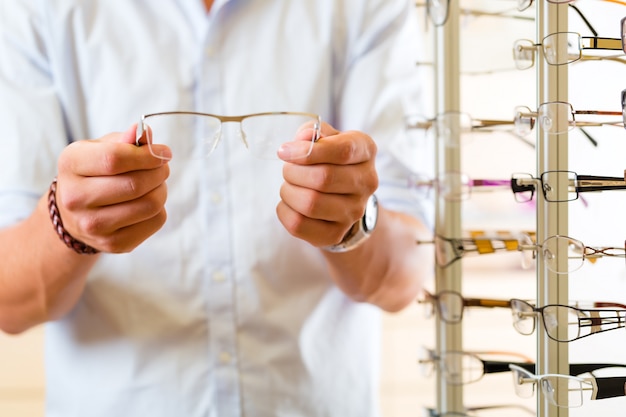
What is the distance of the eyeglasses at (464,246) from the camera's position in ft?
2.95

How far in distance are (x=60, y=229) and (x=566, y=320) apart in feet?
1.66

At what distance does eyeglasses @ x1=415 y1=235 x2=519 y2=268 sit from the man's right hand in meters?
0.38

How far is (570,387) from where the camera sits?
2.31ft

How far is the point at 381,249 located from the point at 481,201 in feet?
0.63

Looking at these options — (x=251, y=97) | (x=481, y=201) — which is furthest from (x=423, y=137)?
(x=251, y=97)

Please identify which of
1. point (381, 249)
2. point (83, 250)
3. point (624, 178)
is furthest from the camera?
point (381, 249)

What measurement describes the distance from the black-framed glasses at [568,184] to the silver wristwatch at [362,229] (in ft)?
0.55

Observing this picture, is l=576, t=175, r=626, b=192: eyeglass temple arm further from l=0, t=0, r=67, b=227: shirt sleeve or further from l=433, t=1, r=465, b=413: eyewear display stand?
l=0, t=0, r=67, b=227: shirt sleeve

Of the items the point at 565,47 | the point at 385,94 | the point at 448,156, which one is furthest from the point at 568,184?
the point at 385,94

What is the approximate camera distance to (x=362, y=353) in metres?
1.16

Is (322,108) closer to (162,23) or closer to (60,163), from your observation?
(162,23)

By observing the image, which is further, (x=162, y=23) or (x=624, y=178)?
(x=162, y=23)

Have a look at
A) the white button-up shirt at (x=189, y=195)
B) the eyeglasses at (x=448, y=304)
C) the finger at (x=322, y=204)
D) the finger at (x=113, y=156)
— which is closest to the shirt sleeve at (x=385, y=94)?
the white button-up shirt at (x=189, y=195)

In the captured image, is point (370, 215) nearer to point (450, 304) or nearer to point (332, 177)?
point (332, 177)
